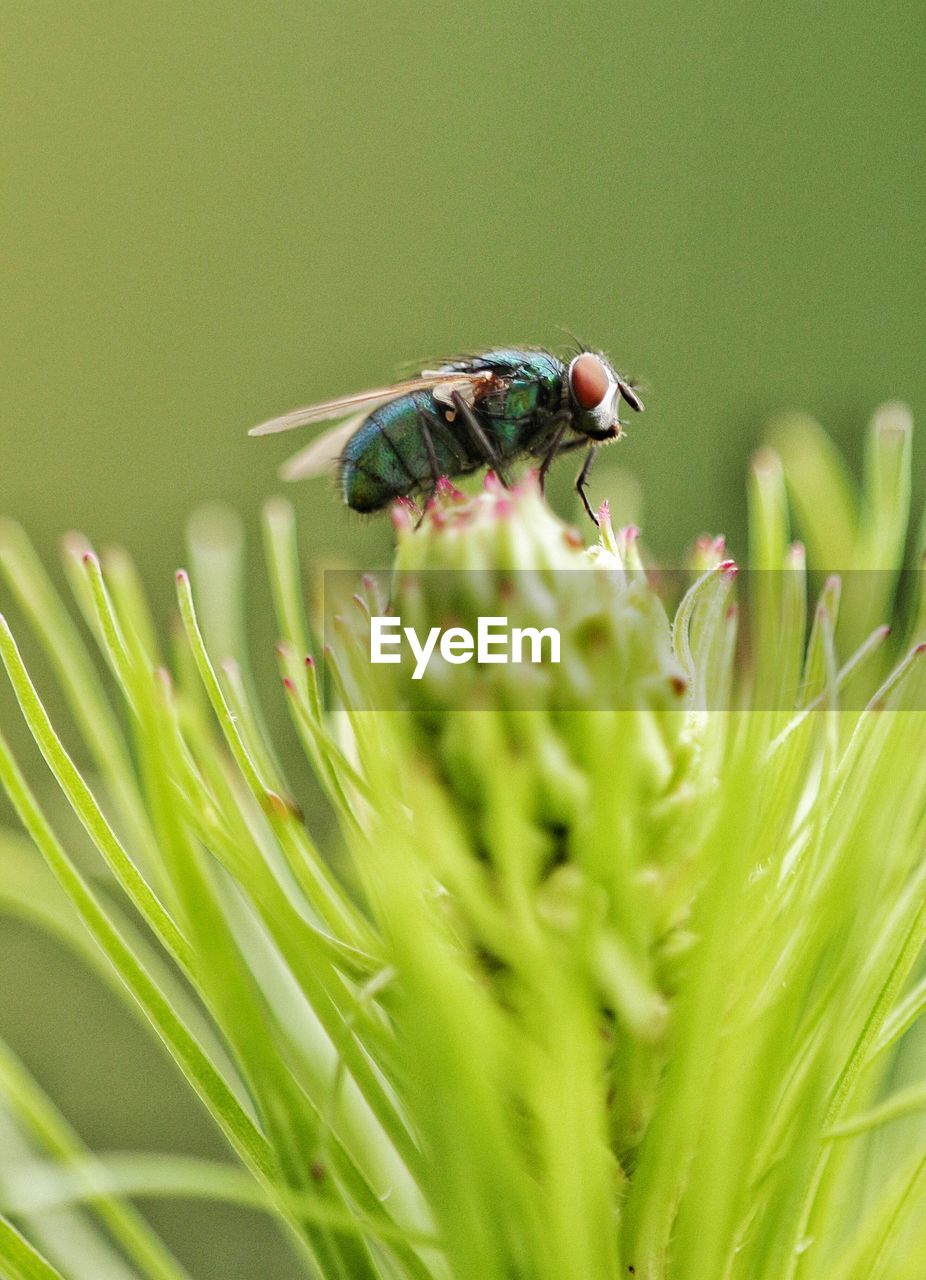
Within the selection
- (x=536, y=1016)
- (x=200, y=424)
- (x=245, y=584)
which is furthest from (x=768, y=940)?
(x=200, y=424)

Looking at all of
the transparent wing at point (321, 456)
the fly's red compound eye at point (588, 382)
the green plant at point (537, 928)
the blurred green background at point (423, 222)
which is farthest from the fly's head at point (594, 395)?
the blurred green background at point (423, 222)

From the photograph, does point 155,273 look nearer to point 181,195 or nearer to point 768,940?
point 181,195

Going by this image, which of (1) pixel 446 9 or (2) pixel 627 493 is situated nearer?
(2) pixel 627 493

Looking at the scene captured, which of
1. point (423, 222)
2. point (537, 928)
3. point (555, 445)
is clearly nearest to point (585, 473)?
point (555, 445)

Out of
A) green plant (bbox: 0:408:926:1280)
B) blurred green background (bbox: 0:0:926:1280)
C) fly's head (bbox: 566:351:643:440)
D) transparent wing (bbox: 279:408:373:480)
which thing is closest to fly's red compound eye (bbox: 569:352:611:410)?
fly's head (bbox: 566:351:643:440)

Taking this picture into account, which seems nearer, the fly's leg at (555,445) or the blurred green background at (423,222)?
the fly's leg at (555,445)

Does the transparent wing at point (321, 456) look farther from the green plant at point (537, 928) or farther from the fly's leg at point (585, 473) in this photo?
the green plant at point (537, 928)

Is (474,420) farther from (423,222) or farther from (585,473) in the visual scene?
(423,222)
